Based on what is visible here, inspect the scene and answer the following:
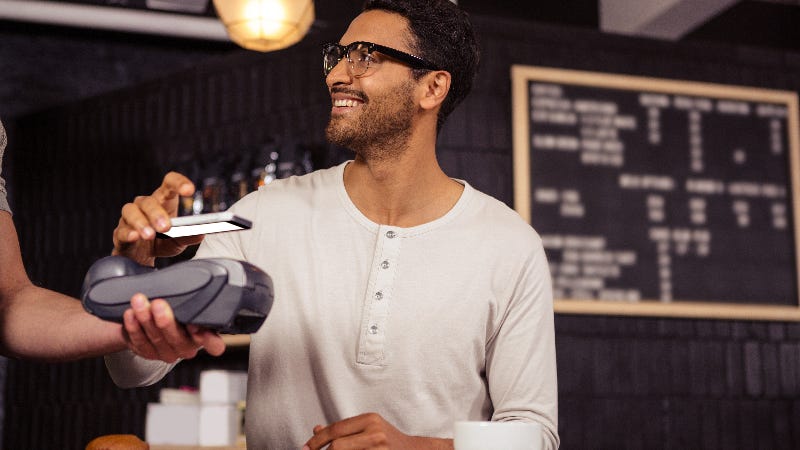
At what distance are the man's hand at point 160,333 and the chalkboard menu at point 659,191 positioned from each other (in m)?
2.31

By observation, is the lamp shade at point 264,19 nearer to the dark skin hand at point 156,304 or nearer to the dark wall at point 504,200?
the dark wall at point 504,200

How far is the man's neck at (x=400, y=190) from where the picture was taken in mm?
1773

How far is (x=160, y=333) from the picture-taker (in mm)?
1027

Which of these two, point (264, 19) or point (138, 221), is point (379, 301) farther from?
point (264, 19)

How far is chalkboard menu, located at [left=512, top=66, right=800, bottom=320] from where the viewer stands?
3336 mm

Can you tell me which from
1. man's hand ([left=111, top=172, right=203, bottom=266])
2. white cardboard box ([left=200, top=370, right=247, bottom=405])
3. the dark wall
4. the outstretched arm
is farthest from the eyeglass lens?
white cardboard box ([left=200, top=370, right=247, bottom=405])

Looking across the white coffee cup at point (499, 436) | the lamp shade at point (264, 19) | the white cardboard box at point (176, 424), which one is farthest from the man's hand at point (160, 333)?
the white cardboard box at point (176, 424)

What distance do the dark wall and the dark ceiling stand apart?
881 mm

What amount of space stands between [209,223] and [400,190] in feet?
2.59

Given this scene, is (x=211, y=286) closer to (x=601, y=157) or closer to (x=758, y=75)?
(x=601, y=157)

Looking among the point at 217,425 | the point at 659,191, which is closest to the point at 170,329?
the point at 217,425

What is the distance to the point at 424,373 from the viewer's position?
164 cm

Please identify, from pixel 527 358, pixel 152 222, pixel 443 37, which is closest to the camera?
pixel 152 222

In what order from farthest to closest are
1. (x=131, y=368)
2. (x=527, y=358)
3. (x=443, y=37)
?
1. (x=443, y=37)
2. (x=527, y=358)
3. (x=131, y=368)
